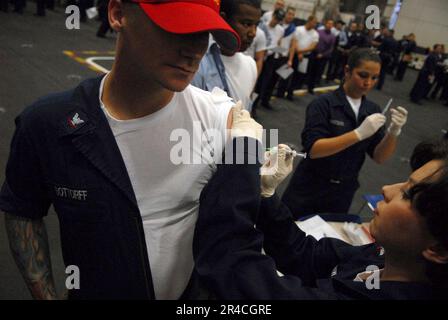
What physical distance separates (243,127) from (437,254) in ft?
2.06

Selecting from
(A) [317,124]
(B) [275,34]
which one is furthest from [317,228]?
(B) [275,34]

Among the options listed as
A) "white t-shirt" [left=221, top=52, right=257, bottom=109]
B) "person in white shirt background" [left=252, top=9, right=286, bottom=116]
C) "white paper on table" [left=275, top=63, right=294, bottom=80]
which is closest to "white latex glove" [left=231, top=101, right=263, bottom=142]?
"white t-shirt" [left=221, top=52, right=257, bottom=109]

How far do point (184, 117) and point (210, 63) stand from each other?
0.98m

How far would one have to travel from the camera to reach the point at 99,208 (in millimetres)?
985

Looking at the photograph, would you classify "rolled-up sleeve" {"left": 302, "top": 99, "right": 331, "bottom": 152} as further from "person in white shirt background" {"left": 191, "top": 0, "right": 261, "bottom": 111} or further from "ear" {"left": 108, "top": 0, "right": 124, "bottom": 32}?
"ear" {"left": 108, "top": 0, "right": 124, "bottom": 32}

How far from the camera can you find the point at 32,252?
1170 millimetres

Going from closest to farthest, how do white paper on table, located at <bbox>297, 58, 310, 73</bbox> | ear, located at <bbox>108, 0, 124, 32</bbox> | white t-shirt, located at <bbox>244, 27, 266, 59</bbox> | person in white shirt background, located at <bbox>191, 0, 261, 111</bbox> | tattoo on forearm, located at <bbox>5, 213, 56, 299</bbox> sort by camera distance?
ear, located at <bbox>108, 0, 124, 32</bbox>, tattoo on forearm, located at <bbox>5, 213, 56, 299</bbox>, person in white shirt background, located at <bbox>191, 0, 261, 111</bbox>, white t-shirt, located at <bbox>244, 27, 266, 59</bbox>, white paper on table, located at <bbox>297, 58, 310, 73</bbox>

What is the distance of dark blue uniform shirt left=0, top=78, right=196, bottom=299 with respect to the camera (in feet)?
3.17

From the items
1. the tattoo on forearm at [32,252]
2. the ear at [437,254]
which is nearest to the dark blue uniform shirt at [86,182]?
the tattoo on forearm at [32,252]

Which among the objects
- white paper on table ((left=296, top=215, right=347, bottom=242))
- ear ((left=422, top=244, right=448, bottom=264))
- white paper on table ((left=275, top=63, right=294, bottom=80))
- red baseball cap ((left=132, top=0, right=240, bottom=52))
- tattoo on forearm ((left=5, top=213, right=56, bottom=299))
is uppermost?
red baseball cap ((left=132, top=0, right=240, bottom=52))

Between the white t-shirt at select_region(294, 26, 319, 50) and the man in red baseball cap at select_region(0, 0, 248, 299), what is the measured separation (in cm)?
656

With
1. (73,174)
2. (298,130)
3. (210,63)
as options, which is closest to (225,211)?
(73,174)

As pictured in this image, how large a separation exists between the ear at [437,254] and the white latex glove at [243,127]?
55cm
